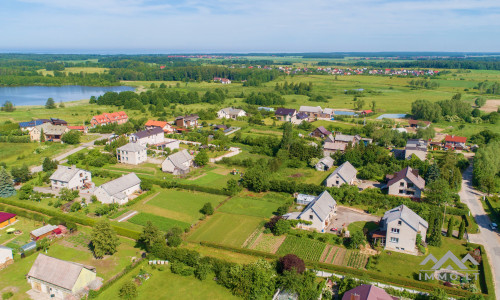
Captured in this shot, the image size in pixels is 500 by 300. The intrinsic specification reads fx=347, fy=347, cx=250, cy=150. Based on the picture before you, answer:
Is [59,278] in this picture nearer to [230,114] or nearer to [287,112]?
[230,114]

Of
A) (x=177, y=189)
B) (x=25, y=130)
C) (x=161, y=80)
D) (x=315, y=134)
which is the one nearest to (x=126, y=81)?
(x=161, y=80)

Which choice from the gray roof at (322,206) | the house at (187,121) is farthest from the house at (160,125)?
the gray roof at (322,206)

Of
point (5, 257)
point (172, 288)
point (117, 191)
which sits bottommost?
point (172, 288)

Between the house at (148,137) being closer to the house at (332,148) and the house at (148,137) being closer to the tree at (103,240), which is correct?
the house at (332,148)

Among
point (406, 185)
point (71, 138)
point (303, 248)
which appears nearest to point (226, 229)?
point (303, 248)

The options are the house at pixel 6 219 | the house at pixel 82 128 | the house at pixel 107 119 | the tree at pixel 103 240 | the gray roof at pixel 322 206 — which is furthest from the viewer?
the house at pixel 107 119
